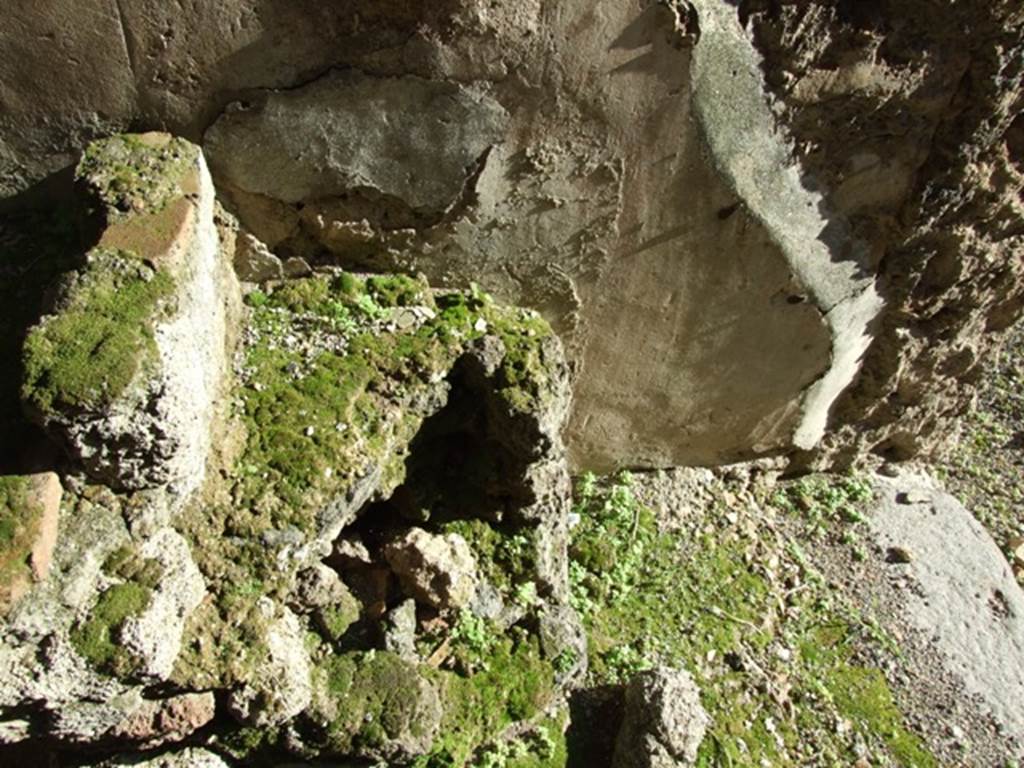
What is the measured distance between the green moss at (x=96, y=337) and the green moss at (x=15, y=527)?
24 cm

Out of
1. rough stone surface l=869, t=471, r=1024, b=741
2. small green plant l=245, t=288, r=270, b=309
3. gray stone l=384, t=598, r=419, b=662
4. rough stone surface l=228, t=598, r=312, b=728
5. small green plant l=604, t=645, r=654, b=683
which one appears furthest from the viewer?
rough stone surface l=869, t=471, r=1024, b=741

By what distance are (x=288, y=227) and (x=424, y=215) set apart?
0.55m

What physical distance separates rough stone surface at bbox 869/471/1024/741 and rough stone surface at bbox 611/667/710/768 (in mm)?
1591

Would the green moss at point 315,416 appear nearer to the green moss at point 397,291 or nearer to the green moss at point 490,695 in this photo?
the green moss at point 397,291

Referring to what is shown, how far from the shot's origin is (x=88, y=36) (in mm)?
3090

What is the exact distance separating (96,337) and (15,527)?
57 centimetres

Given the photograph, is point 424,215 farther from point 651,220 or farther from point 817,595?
point 817,595

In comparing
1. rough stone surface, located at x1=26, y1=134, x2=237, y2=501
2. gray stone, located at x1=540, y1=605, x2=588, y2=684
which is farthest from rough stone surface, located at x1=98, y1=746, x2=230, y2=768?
gray stone, located at x1=540, y1=605, x2=588, y2=684

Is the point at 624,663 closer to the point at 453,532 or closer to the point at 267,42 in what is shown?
the point at 453,532

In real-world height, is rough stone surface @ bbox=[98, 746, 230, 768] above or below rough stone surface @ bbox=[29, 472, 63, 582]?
below

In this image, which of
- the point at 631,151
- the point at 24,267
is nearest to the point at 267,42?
the point at 24,267

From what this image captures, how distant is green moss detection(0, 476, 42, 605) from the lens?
7.98 ft

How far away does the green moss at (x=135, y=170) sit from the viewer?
300cm

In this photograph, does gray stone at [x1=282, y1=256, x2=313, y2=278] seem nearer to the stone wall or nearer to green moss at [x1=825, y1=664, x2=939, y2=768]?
the stone wall
